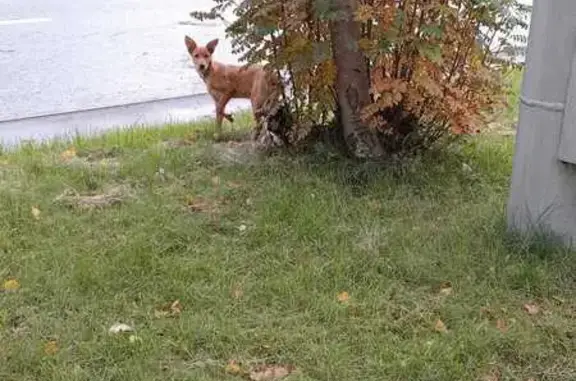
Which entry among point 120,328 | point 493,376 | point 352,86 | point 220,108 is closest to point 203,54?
point 220,108

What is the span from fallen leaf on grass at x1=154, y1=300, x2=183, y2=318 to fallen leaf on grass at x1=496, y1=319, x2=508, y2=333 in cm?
124

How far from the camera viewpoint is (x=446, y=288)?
11.7 feet

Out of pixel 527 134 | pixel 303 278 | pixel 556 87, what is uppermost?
pixel 556 87

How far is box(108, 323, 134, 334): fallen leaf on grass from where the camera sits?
3.17 m

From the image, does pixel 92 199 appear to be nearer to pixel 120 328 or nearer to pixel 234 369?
pixel 120 328

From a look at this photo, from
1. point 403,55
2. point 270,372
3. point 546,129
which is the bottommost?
point 270,372

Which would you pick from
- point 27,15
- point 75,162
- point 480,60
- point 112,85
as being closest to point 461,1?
point 480,60

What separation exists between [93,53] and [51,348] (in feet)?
20.7

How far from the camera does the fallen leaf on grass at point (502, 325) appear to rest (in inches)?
127

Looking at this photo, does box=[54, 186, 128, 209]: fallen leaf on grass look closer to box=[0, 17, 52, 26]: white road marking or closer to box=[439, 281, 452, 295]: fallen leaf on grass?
box=[439, 281, 452, 295]: fallen leaf on grass

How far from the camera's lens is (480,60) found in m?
4.79

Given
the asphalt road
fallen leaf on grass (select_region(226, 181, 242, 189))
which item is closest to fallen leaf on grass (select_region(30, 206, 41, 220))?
fallen leaf on grass (select_region(226, 181, 242, 189))

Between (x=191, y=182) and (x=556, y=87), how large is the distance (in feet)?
6.72

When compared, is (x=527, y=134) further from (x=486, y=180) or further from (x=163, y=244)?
(x=163, y=244)
